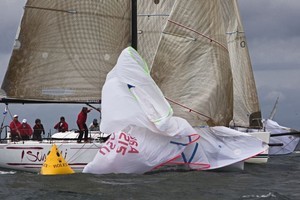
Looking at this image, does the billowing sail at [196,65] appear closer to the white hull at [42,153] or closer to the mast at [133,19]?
the mast at [133,19]

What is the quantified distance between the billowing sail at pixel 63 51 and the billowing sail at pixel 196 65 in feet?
6.61

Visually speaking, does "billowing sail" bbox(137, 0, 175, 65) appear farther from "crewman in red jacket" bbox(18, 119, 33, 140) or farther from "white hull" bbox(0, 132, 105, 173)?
"white hull" bbox(0, 132, 105, 173)

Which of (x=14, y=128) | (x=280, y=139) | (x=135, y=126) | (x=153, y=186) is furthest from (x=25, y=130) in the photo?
(x=280, y=139)

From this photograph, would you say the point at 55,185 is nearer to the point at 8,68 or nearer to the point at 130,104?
the point at 130,104

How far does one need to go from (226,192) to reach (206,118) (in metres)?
5.34

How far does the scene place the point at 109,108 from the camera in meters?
23.9

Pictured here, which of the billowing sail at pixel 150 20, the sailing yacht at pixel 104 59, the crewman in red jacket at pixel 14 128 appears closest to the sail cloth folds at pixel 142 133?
the sailing yacht at pixel 104 59

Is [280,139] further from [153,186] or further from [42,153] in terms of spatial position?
[153,186]

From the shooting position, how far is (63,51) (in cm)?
2636

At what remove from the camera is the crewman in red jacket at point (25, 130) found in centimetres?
2686

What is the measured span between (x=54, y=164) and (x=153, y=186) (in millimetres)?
3669

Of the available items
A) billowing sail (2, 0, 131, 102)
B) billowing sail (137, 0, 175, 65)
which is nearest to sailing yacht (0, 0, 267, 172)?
billowing sail (2, 0, 131, 102)

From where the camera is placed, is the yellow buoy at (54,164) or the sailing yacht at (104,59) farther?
the sailing yacht at (104,59)

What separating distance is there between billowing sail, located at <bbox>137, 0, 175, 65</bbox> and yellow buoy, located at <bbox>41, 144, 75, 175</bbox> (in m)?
8.14
